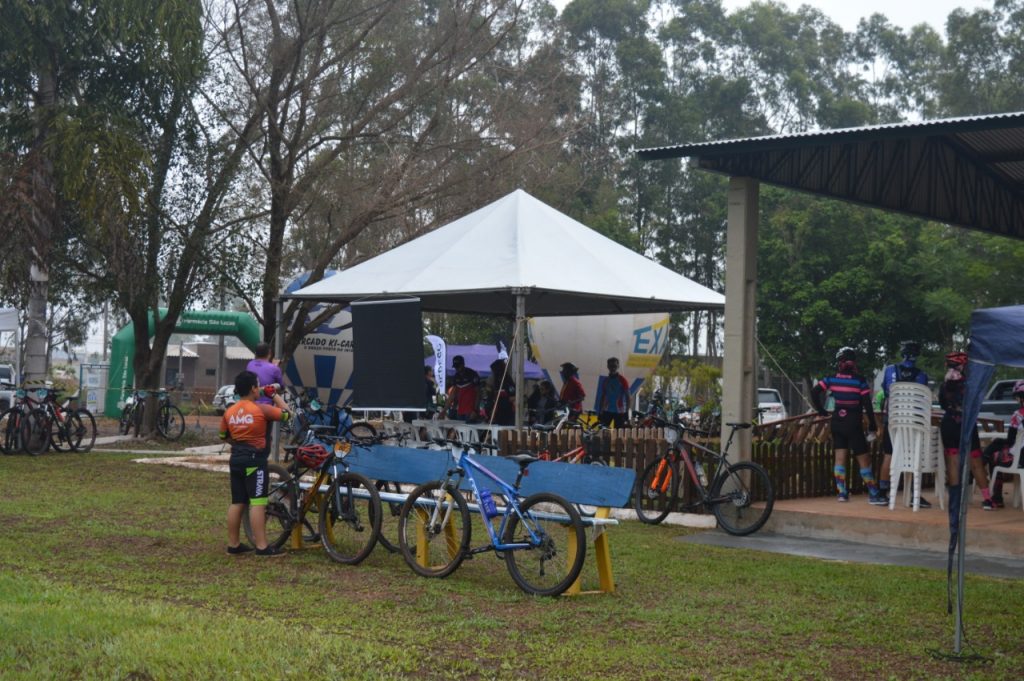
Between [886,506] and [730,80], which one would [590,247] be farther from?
[730,80]

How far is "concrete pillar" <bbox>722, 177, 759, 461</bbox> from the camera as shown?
507 inches

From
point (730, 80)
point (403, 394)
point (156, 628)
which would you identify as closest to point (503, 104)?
point (403, 394)

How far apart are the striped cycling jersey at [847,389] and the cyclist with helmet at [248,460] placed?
6.17m

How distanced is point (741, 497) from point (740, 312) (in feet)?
6.42

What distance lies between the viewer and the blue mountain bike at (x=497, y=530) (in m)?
8.66

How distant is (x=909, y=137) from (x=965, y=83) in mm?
40651

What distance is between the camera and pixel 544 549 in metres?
8.77

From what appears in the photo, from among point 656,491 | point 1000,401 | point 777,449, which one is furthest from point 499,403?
point 1000,401

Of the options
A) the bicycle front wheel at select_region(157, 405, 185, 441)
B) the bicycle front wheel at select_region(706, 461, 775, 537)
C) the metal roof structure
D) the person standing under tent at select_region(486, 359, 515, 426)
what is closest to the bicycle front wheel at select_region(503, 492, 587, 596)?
the bicycle front wheel at select_region(706, 461, 775, 537)

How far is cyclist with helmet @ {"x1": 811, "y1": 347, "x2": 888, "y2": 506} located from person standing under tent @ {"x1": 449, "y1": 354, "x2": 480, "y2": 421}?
6841 millimetres

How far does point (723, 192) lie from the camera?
50938 mm

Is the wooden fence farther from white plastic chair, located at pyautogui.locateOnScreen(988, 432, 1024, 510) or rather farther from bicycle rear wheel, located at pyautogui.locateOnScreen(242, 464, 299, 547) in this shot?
bicycle rear wheel, located at pyautogui.locateOnScreen(242, 464, 299, 547)

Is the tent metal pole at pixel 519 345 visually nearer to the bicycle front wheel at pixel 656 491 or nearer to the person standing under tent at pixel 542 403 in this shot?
the bicycle front wheel at pixel 656 491

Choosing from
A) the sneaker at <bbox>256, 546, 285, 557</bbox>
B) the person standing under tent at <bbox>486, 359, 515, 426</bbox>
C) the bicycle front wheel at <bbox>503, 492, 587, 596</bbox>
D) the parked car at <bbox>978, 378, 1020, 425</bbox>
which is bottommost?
the sneaker at <bbox>256, 546, 285, 557</bbox>
